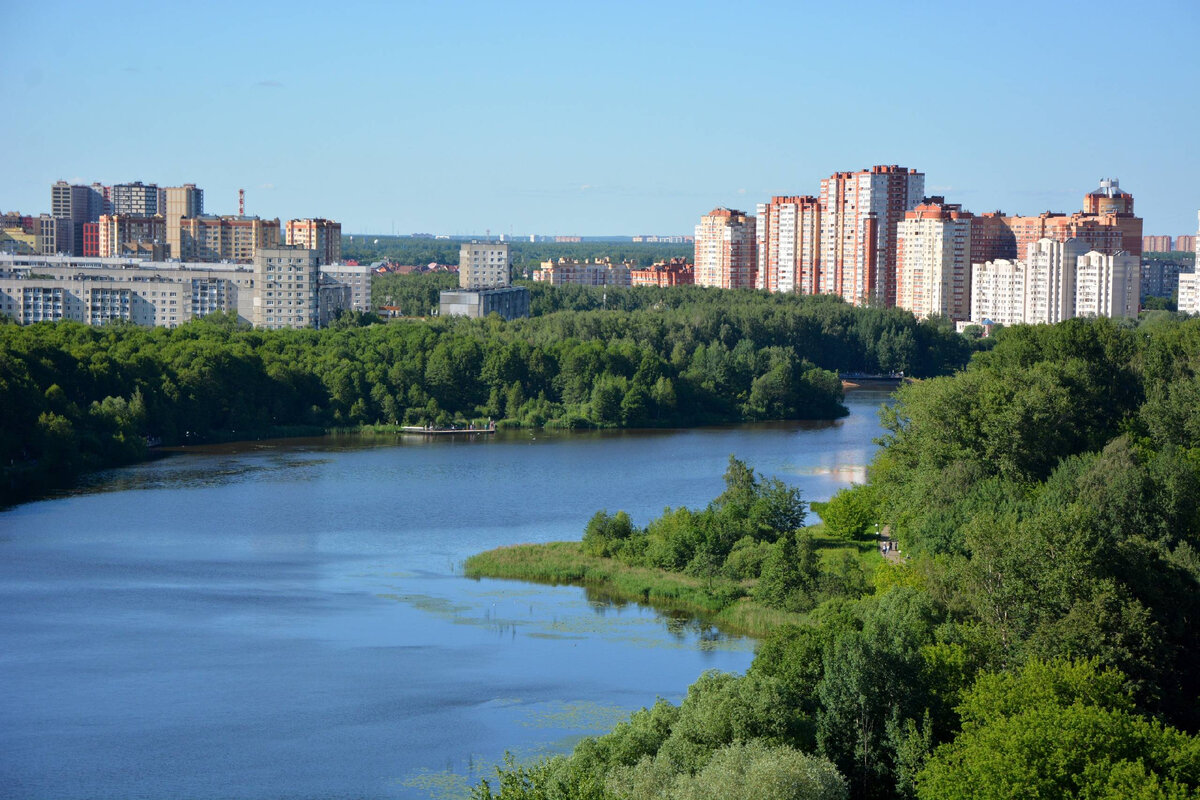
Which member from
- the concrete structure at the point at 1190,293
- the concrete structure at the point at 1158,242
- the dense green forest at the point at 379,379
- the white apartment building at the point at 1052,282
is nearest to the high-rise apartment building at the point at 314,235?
the dense green forest at the point at 379,379

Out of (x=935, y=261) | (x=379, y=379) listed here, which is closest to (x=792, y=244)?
(x=935, y=261)

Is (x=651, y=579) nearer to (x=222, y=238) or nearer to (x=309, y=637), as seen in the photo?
(x=309, y=637)

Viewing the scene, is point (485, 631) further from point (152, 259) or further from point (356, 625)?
point (152, 259)

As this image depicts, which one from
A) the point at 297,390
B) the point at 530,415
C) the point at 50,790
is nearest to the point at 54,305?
the point at 297,390

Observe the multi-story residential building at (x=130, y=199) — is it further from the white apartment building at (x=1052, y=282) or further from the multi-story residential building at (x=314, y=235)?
the white apartment building at (x=1052, y=282)

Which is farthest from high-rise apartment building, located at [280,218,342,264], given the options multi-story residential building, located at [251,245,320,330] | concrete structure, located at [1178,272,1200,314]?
concrete structure, located at [1178,272,1200,314]
